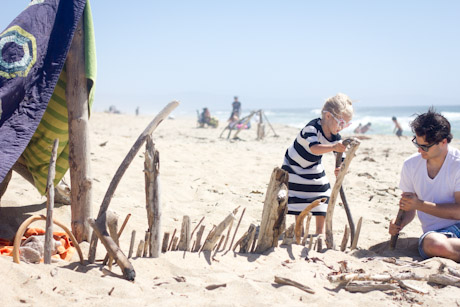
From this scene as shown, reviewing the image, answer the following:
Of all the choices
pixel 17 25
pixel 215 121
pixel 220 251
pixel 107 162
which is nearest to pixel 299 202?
pixel 220 251

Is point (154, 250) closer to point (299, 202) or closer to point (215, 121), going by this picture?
point (299, 202)

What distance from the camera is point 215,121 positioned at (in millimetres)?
19422

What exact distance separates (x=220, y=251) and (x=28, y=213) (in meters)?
1.94

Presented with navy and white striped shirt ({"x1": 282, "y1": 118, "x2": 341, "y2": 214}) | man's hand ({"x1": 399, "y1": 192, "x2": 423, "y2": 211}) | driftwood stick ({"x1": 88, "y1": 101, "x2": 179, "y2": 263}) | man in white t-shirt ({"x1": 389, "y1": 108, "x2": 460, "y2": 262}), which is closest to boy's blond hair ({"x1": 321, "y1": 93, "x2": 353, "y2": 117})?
navy and white striped shirt ({"x1": 282, "y1": 118, "x2": 341, "y2": 214})

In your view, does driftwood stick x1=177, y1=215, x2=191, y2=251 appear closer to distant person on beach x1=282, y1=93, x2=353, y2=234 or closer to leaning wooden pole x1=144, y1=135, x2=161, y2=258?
leaning wooden pole x1=144, y1=135, x2=161, y2=258

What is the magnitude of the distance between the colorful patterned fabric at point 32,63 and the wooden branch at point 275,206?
1.57m

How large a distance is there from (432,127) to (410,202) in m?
0.64

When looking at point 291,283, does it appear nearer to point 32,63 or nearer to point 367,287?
point 367,287

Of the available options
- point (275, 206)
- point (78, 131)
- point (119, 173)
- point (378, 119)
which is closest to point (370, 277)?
point (275, 206)

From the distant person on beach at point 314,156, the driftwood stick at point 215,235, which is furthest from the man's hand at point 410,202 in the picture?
the driftwood stick at point 215,235

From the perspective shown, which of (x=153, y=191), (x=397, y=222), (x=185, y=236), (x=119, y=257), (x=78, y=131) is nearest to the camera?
(x=119, y=257)

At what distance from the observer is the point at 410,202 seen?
3.36m

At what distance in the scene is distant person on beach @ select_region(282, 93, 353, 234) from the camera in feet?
12.0

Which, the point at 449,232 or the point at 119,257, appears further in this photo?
the point at 449,232
